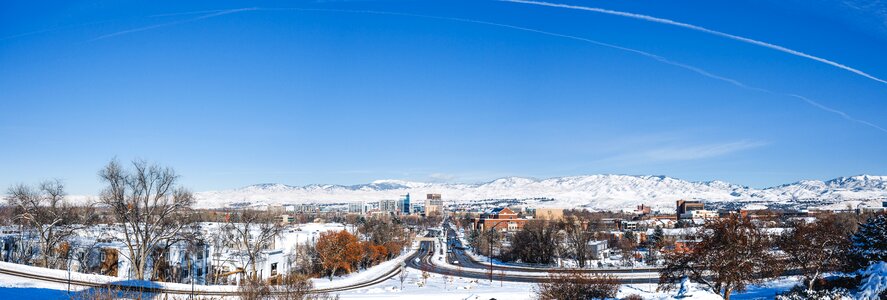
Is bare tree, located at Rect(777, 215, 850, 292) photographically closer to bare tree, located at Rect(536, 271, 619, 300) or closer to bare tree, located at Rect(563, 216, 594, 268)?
bare tree, located at Rect(536, 271, 619, 300)

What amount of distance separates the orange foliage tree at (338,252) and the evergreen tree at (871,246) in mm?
36653

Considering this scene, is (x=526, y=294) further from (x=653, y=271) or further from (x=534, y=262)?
(x=534, y=262)

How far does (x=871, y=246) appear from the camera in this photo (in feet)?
101

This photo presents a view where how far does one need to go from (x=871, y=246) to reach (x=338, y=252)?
38391 mm

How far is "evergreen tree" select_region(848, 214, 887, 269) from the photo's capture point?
29561mm

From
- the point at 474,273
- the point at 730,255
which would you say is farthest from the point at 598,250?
the point at 730,255

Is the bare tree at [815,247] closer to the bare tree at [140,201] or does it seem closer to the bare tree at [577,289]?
the bare tree at [577,289]

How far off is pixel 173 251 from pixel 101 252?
5.02m

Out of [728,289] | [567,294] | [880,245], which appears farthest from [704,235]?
[880,245]

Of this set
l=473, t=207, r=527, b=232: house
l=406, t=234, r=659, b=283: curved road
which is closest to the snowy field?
l=406, t=234, r=659, b=283: curved road

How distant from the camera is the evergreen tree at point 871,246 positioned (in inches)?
1164

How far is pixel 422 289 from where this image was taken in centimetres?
4016

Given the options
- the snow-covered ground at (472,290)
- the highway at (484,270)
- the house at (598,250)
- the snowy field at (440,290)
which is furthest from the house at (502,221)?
the snow-covered ground at (472,290)

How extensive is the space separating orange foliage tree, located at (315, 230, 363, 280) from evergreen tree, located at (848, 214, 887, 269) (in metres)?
36.7
